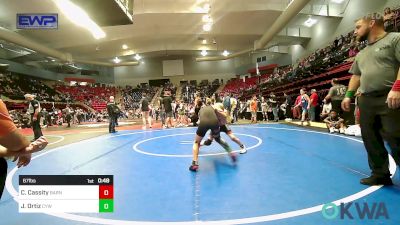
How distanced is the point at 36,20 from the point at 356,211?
55.8ft

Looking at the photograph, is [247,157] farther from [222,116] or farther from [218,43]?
[218,43]

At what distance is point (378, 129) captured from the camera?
3.10m

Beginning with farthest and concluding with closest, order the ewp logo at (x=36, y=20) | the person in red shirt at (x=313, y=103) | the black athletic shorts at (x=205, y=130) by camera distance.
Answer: the ewp logo at (x=36, y=20) → the person in red shirt at (x=313, y=103) → the black athletic shorts at (x=205, y=130)

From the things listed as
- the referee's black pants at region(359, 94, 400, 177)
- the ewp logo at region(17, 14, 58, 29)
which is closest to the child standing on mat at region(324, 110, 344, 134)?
the referee's black pants at region(359, 94, 400, 177)

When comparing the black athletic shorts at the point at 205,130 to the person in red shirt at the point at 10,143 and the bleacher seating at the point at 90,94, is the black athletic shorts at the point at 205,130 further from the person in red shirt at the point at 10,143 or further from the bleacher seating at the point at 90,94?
the bleacher seating at the point at 90,94

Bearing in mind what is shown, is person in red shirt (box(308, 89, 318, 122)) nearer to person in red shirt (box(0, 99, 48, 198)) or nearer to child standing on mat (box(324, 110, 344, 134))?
child standing on mat (box(324, 110, 344, 134))

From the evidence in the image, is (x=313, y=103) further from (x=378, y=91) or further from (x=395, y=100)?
(x=395, y=100)

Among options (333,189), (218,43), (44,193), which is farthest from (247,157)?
(218,43)

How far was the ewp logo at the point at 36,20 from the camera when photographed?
441 inches

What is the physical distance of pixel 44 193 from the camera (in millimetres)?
1930

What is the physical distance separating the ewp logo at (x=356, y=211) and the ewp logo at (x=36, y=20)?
1198 cm

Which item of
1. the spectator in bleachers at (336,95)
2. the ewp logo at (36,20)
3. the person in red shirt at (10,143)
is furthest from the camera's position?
the ewp logo at (36,20)

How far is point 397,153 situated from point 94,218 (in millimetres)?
3325

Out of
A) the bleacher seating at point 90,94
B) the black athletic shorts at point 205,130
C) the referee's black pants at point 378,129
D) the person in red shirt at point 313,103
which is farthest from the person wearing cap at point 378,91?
the bleacher seating at point 90,94
